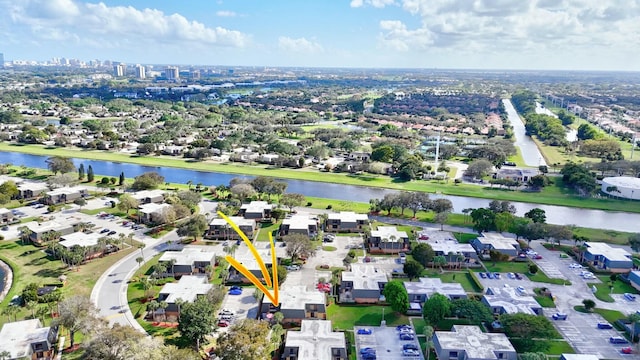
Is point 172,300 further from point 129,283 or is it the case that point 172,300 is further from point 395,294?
point 395,294

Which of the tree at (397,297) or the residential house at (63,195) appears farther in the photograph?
the residential house at (63,195)

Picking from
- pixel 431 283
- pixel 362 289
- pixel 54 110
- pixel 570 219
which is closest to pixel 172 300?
pixel 362 289

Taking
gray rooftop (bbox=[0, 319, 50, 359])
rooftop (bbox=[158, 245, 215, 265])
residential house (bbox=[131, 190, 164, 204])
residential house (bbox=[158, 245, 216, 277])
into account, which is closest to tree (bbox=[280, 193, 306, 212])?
rooftop (bbox=[158, 245, 215, 265])

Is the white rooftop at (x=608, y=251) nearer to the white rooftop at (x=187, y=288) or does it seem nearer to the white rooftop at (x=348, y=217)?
the white rooftop at (x=348, y=217)

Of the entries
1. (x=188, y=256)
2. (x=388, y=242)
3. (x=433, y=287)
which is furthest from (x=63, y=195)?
(x=433, y=287)

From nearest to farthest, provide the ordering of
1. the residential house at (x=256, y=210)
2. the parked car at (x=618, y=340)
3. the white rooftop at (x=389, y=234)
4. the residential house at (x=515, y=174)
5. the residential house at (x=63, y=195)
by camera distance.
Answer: the parked car at (x=618, y=340)
the white rooftop at (x=389, y=234)
the residential house at (x=256, y=210)
the residential house at (x=63, y=195)
the residential house at (x=515, y=174)

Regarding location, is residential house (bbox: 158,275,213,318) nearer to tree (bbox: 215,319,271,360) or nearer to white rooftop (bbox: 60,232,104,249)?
tree (bbox: 215,319,271,360)

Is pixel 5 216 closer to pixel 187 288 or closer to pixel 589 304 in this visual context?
pixel 187 288

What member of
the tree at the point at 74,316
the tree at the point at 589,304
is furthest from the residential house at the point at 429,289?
the tree at the point at 74,316

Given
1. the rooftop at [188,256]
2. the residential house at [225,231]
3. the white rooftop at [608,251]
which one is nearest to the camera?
the rooftop at [188,256]
